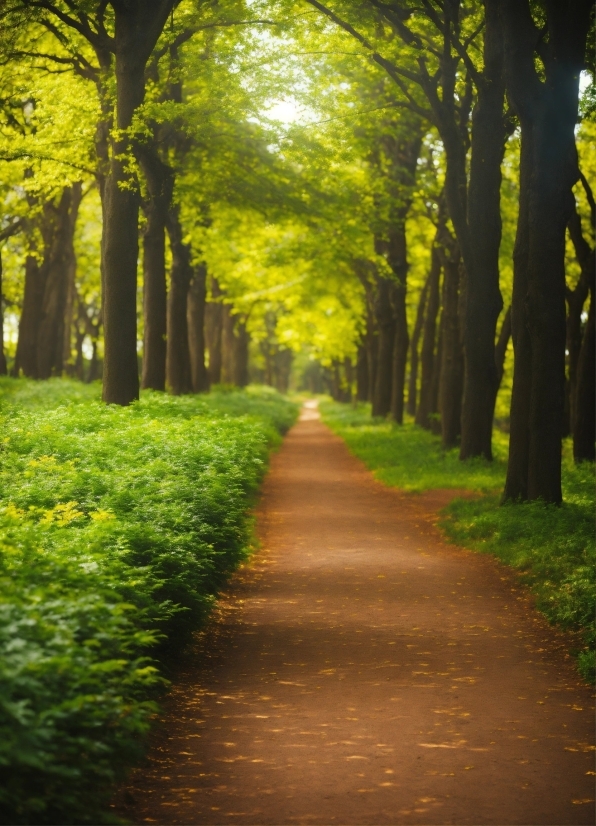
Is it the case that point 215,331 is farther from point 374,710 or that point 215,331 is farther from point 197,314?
point 374,710

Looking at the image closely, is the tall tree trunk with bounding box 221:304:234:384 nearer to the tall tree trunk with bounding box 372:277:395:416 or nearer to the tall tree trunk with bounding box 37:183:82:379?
the tall tree trunk with bounding box 372:277:395:416

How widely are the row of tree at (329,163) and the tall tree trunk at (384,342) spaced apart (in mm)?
2657

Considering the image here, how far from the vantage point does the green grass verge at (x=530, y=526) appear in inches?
413

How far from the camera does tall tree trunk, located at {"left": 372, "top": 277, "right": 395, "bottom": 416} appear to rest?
40438mm

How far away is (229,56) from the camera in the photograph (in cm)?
2302

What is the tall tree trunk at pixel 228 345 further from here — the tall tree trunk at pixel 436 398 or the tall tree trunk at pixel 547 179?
the tall tree trunk at pixel 547 179

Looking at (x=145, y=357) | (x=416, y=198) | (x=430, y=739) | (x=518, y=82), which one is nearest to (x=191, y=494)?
(x=430, y=739)

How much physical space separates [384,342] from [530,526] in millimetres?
27622

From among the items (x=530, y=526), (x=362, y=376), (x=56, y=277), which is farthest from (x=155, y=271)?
(x=362, y=376)

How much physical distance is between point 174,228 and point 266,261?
651 centimetres

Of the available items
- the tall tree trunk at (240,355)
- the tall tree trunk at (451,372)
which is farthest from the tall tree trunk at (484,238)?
the tall tree trunk at (240,355)

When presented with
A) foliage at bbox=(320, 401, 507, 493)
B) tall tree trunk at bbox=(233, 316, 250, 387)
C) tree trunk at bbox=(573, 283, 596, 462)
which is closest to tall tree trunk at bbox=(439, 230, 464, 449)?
foliage at bbox=(320, 401, 507, 493)

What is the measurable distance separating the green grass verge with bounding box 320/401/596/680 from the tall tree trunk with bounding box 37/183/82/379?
13.2m

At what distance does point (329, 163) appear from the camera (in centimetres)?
2578
